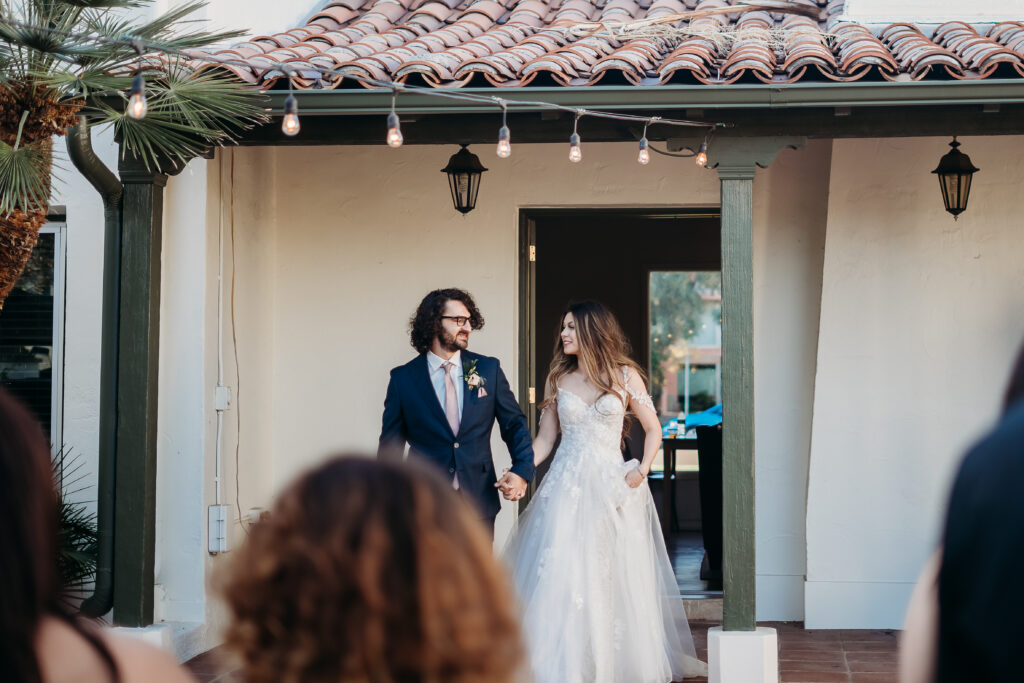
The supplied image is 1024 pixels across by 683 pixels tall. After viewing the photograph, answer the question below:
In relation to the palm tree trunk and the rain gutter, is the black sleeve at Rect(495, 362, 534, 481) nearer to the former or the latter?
the rain gutter

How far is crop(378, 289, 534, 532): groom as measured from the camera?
577 centimetres

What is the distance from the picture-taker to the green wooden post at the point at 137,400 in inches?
232

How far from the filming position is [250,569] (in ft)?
5.13

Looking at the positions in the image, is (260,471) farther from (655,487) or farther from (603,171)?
(655,487)

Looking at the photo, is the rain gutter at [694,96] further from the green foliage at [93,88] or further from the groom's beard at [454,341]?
the groom's beard at [454,341]

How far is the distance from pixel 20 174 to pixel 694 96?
10.4ft

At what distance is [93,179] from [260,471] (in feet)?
7.86

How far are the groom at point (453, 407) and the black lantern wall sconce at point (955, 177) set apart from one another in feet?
9.92

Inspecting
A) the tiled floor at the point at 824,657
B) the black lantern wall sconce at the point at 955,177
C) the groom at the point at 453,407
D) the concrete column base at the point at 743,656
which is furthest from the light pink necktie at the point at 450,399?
the black lantern wall sconce at the point at 955,177

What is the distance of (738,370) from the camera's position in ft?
18.7

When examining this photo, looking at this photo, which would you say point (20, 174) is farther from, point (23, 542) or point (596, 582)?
point (23, 542)

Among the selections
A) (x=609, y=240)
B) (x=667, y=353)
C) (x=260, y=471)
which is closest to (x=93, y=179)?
(x=260, y=471)

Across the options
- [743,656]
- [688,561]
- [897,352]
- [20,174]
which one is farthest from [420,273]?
[688,561]

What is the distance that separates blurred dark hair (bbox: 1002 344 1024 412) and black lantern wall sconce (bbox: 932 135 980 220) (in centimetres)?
542
